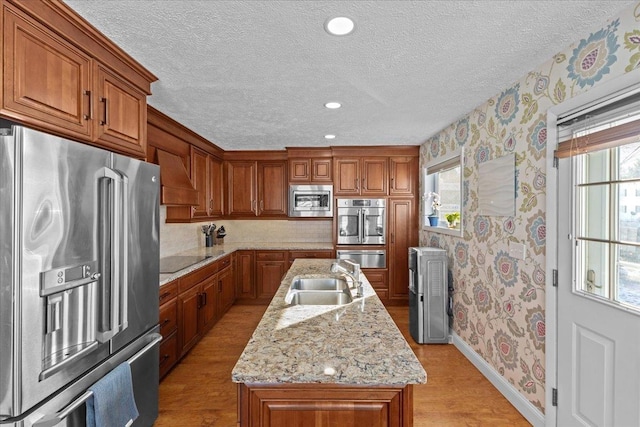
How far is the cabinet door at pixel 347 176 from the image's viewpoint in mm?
4652

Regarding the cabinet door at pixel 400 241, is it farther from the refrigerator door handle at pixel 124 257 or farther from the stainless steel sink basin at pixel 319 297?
the refrigerator door handle at pixel 124 257

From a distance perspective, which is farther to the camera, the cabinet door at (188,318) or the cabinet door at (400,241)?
the cabinet door at (400,241)

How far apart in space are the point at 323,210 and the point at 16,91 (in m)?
3.77

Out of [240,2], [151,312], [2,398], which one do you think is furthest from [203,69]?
[2,398]

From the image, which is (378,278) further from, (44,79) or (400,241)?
(44,79)

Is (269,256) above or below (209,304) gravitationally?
above

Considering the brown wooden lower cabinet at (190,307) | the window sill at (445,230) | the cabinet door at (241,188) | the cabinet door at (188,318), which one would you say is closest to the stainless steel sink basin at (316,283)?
the brown wooden lower cabinet at (190,307)

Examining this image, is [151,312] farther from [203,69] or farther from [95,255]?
[203,69]

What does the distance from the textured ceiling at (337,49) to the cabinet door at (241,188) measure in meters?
1.94

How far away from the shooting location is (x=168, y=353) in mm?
2654

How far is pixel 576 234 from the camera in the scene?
182 cm

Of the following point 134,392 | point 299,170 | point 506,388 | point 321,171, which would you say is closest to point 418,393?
point 506,388

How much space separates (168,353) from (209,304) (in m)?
0.97

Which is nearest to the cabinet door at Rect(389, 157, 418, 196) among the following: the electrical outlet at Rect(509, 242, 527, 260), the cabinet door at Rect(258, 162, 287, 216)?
the cabinet door at Rect(258, 162, 287, 216)
